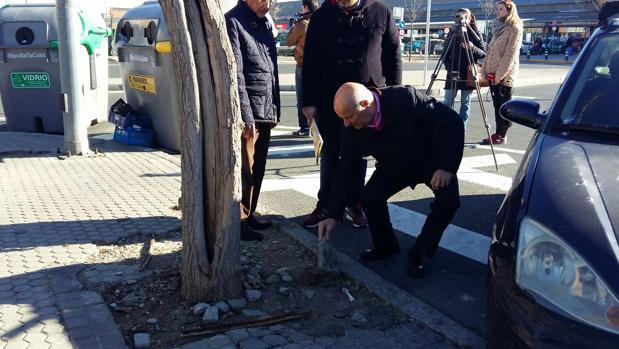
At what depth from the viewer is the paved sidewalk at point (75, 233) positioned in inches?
128

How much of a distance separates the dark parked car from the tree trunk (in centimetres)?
160

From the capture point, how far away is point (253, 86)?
14.9ft

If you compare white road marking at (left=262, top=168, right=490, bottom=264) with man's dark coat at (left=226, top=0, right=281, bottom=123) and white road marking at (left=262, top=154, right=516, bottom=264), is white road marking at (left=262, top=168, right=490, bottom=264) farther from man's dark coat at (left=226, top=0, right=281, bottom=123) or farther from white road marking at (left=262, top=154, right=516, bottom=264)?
man's dark coat at (left=226, top=0, right=281, bottom=123)

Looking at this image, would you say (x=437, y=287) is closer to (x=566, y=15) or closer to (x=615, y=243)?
(x=615, y=243)

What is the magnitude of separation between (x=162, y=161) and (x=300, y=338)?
188 inches

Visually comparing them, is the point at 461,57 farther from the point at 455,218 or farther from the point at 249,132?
the point at 249,132

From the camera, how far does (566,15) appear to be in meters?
58.9

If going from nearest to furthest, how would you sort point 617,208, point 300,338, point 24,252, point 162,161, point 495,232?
point 617,208 → point 495,232 → point 300,338 → point 24,252 → point 162,161

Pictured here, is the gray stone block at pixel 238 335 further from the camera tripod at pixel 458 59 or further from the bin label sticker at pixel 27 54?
the bin label sticker at pixel 27 54

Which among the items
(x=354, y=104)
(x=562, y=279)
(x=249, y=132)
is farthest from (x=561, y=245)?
(x=249, y=132)

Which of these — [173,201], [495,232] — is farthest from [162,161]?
[495,232]

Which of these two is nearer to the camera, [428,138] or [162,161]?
[428,138]

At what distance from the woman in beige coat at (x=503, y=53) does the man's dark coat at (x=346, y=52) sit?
3.76 m

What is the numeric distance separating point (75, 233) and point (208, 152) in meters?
1.91
